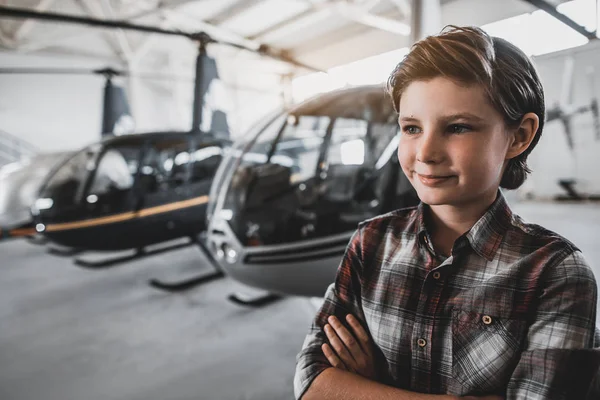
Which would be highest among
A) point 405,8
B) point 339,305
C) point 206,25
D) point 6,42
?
point 206,25

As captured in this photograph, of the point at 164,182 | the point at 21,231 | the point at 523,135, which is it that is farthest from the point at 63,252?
the point at 523,135

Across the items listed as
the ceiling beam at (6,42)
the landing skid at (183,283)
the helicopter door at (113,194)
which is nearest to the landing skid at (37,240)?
the helicopter door at (113,194)

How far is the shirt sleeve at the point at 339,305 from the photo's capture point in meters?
0.84

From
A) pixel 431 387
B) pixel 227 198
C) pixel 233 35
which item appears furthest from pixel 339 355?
pixel 233 35

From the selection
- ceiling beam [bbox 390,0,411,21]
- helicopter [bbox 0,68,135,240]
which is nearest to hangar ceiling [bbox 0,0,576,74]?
ceiling beam [bbox 390,0,411,21]

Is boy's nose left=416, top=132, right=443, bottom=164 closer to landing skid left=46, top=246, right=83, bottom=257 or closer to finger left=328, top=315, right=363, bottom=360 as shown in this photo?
finger left=328, top=315, right=363, bottom=360

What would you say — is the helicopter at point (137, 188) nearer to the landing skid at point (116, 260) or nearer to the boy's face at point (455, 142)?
the landing skid at point (116, 260)

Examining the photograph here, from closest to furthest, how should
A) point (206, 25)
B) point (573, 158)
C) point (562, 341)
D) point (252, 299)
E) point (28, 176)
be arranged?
point (562, 341) → point (252, 299) → point (573, 158) → point (28, 176) → point (206, 25)

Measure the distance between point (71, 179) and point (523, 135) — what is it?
420cm

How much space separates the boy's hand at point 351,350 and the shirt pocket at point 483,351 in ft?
0.55

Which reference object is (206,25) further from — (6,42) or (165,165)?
(165,165)

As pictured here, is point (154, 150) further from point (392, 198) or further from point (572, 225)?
point (572, 225)

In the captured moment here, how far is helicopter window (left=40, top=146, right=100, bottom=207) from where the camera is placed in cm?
388

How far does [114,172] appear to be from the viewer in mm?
3965
